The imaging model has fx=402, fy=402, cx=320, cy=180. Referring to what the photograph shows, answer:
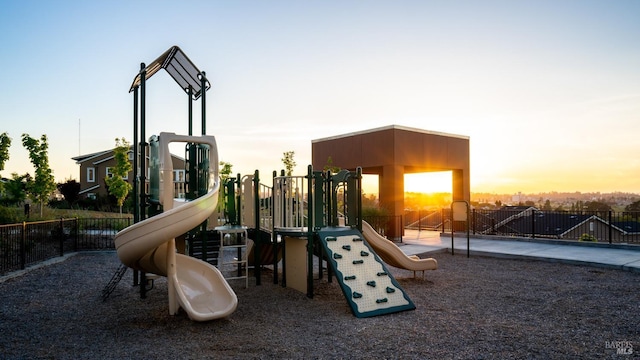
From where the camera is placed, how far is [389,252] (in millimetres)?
9242

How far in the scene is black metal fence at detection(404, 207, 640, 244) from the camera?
15.2m

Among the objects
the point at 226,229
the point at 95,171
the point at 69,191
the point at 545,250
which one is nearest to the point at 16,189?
the point at 69,191

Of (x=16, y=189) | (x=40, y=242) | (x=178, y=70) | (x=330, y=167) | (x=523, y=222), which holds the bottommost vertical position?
(x=523, y=222)

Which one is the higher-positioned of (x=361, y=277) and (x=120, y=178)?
(x=120, y=178)

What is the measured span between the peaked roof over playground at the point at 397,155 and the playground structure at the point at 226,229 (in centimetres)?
870

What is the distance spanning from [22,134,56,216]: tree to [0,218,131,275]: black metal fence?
8636mm

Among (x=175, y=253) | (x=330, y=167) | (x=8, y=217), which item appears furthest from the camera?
(x=330, y=167)

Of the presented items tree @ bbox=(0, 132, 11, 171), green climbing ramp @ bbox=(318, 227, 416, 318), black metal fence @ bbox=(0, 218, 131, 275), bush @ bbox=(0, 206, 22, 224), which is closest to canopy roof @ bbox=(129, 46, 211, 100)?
green climbing ramp @ bbox=(318, 227, 416, 318)

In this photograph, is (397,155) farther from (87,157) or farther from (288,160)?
(87,157)

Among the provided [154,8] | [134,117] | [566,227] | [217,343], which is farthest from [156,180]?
[566,227]

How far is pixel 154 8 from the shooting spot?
10.1 meters

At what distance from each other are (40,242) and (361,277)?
1082 centimetres

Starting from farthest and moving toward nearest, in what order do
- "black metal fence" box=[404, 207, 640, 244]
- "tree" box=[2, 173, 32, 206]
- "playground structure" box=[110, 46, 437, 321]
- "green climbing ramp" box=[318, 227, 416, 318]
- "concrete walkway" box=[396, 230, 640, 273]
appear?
1. "tree" box=[2, 173, 32, 206]
2. "black metal fence" box=[404, 207, 640, 244]
3. "concrete walkway" box=[396, 230, 640, 273]
4. "green climbing ramp" box=[318, 227, 416, 318]
5. "playground structure" box=[110, 46, 437, 321]

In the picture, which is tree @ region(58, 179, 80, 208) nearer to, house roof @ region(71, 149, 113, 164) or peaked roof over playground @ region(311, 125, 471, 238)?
house roof @ region(71, 149, 113, 164)
